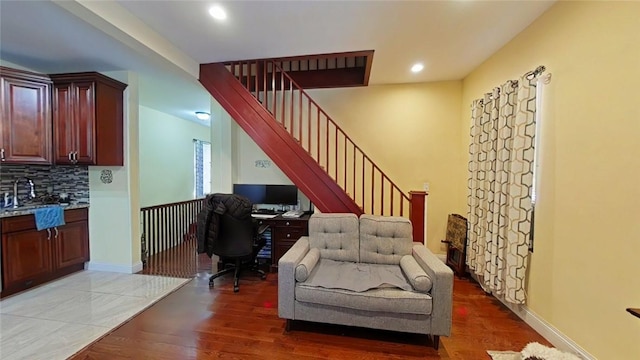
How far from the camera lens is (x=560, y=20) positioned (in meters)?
2.13

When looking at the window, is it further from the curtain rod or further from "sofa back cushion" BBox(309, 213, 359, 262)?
the curtain rod

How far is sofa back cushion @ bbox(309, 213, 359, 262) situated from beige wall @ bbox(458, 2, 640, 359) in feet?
5.39

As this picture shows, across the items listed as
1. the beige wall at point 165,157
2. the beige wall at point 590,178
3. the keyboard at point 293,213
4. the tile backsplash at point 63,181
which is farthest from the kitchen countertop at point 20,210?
the beige wall at point 590,178

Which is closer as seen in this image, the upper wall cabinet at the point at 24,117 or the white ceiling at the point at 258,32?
the white ceiling at the point at 258,32

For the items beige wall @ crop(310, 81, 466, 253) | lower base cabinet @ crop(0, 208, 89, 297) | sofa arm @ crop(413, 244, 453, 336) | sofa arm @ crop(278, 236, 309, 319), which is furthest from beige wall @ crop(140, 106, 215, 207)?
sofa arm @ crop(413, 244, 453, 336)

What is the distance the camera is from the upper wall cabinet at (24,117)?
2996 millimetres

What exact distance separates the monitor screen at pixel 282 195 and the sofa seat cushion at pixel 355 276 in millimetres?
1512

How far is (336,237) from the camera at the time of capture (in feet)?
9.35

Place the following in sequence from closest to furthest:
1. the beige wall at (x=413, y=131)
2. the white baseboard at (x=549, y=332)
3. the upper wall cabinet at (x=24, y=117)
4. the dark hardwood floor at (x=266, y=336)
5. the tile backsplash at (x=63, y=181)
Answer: the white baseboard at (x=549, y=332) → the dark hardwood floor at (x=266, y=336) → the upper wall cabinet at (x=24, y=117) → the tile backsplash at (x=63, y=181) → the beige wall at (x=413, y=131)

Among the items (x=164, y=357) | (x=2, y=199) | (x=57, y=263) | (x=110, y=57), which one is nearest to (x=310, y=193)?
(x=164, y=357)

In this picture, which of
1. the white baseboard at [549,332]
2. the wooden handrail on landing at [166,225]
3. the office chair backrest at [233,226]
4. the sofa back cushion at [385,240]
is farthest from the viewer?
the wooden handrail on landing at [166,225]

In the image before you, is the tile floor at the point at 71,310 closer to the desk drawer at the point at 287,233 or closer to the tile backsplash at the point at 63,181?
the tile backsplash at the point at 63,181

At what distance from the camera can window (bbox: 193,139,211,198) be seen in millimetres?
6473

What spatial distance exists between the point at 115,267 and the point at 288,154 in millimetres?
2907
